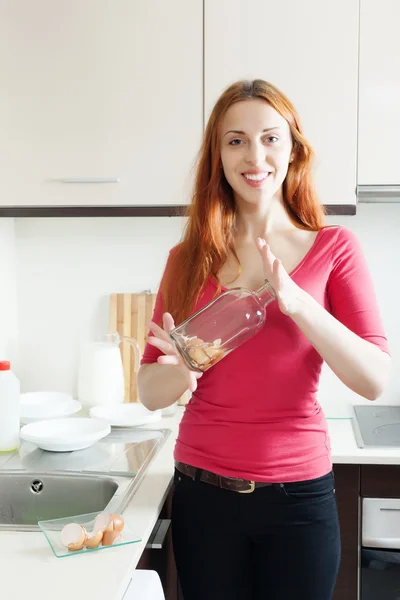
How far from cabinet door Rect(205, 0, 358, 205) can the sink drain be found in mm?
1031

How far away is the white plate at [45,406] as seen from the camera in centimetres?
210

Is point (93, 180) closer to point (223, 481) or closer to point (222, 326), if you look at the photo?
point (222, 326)

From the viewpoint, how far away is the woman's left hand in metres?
1.24

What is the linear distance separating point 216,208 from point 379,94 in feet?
2.22

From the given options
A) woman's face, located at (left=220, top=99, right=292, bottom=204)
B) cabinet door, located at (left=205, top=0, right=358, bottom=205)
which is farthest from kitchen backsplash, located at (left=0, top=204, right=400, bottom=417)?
woman's face, located at (left=220, top=99, right=292, bottom=204)

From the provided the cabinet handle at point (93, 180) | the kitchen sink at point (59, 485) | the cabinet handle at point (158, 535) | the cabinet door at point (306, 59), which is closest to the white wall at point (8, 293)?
the cabinet handle at point (93, 180)

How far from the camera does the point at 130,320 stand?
2396mm

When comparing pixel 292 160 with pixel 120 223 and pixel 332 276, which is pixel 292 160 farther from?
pixel 120 223

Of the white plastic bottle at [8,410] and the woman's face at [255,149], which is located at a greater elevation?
the woman's face at [255,149]

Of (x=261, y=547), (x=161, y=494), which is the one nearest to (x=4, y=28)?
(x=161, y=494)

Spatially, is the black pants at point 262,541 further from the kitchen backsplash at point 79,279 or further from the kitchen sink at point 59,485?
the kitchen backsplash at point 79,279

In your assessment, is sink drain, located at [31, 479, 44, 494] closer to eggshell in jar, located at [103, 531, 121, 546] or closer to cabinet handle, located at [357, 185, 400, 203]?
eggshell in jar, located at [103, 531, 121, 546]

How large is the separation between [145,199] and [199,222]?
481mm

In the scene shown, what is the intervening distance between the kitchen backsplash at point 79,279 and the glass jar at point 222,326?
42.0 inches
